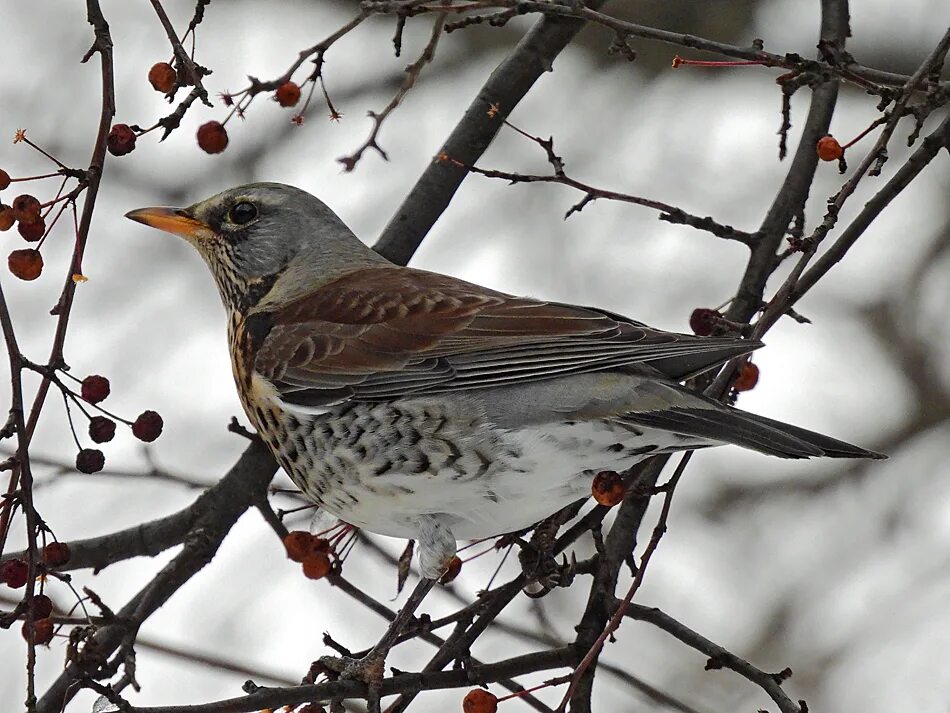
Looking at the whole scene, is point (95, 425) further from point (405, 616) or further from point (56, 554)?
point (405, 616)

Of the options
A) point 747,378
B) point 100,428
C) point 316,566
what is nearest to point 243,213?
point 316,566

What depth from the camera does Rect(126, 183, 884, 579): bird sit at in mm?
3115

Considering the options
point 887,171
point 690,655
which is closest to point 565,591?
point 690,655

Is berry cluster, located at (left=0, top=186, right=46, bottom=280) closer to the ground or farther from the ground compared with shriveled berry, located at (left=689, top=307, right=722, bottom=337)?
closer to the ground

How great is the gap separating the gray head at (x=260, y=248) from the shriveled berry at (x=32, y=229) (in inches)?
50.5

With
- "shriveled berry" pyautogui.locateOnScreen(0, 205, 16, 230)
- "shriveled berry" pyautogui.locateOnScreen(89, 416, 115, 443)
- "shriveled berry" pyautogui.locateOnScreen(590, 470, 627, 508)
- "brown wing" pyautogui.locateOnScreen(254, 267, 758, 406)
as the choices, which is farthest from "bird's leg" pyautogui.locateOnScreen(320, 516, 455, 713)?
"shriveled berry" pyautogui.locateOnScreen(0, 205, 16, 230)

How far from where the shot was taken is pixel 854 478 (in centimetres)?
669

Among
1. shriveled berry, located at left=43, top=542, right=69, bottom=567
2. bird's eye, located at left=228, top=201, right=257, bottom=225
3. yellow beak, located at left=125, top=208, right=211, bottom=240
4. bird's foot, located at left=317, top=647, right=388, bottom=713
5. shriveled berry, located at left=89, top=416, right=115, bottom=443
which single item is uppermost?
bird's eye, located at left=228, top=201, right=257, bottom=225

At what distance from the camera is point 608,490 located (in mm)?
→ 3070

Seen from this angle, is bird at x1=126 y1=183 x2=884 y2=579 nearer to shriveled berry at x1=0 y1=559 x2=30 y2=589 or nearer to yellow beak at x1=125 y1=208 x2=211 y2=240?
yellow beak at x1=125 y1=208 x2=211 y2=240

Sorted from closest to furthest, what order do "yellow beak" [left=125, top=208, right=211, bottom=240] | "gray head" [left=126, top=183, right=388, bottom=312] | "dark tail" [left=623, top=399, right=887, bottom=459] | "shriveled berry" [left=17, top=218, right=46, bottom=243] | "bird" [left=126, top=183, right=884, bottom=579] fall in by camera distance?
"dark tail" [left=623, top=399, right=887, bottom=459] < "shriveled berry" [left=17, top=218, right=46, bottom=243] < "bird" [left=126, top=183, right=884, bottom=579] < "yellow beak" [left=125, top=208, right=211, bottom=240] < "gray head" [left=126, top=183, right=388, bottom=312]

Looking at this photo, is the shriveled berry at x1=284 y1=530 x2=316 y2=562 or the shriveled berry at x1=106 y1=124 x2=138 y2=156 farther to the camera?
the shriveled berry at x1=284 y1=530 x2=316 y2=562

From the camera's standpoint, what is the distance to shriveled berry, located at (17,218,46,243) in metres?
2.83

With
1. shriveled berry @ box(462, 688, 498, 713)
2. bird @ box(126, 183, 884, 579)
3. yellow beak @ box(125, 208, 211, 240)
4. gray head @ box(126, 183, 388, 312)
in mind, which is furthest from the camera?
gray head @ box(126, 183, 388, 312)
